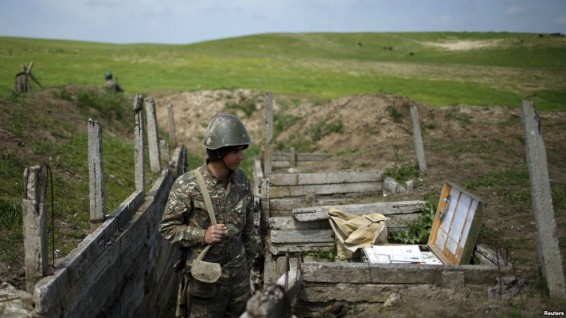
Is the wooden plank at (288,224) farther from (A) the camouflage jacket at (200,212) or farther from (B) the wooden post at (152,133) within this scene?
(B) the wooden post at (152,133)

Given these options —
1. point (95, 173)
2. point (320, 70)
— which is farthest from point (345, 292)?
point (320, 70)

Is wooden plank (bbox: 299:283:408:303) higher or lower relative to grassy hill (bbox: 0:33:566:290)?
lower

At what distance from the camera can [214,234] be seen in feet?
13.9

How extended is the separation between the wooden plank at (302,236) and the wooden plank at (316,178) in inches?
104

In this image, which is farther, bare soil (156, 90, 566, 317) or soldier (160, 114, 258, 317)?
bare soil (156, 90, 566, 317)

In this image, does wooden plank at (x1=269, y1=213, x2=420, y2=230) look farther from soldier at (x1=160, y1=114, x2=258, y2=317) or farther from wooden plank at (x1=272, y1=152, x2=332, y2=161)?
wooden plank at (x1=272, y1=152, x2=332, y2=161)

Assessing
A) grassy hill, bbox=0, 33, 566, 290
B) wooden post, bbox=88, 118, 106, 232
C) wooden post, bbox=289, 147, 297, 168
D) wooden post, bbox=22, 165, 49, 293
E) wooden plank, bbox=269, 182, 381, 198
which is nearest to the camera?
wooden post, bbox=22, 165, 49, 293

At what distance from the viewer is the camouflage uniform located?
4.40m

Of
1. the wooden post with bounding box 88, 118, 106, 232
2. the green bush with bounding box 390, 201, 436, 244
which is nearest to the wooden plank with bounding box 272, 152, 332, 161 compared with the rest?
the green bush with bounding box 390, 201, 436, 244

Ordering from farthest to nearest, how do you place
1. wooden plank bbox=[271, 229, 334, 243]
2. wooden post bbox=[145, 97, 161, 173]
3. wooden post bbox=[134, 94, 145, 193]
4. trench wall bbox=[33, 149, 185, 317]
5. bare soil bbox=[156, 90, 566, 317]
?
wooden post bbox=[145, 97, 161, 173]
wooden post bbox=[134, 94, 145, 193]
wooden plank bbox=[271, 229, 334, 243]
bare soil bbox=[156, 90, 566, 317]
trench wall bbox=[33, 149, 185, 317]

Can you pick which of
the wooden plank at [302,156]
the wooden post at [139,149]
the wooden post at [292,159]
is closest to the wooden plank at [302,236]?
the wooden post at [139,149]

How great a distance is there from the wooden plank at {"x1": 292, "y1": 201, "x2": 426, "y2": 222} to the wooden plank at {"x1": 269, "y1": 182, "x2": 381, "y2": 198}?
8.28 feet

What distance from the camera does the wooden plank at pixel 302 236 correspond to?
712cm

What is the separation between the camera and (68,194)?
8883 mm
